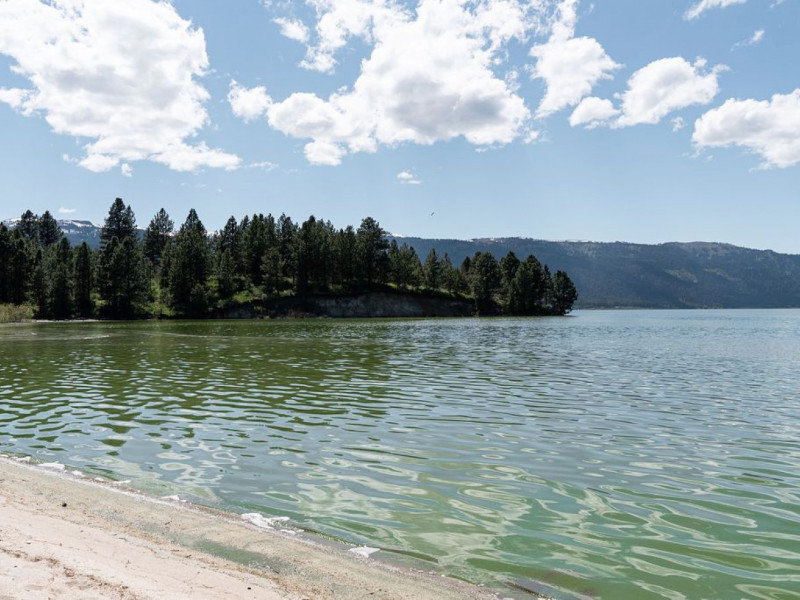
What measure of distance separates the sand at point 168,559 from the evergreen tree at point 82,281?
167627 millimetres

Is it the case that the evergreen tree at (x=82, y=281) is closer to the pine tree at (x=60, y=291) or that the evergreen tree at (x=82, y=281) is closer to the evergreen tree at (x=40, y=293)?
the pine tree at (x=60, y=291)

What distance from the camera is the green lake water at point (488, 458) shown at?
10258 millimetres

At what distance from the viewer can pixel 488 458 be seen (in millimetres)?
17094

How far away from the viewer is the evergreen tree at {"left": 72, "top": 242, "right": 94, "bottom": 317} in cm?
15888

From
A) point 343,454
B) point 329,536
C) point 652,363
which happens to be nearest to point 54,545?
point 329,536

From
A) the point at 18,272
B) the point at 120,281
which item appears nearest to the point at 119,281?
the point at 120,281

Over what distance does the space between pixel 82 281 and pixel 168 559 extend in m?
175

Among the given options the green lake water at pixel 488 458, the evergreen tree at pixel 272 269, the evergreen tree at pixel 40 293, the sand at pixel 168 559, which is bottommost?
the green lake water at pixel 488 458

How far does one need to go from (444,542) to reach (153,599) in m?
5.59

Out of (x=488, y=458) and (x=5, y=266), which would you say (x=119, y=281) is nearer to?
(x=5, y=266)

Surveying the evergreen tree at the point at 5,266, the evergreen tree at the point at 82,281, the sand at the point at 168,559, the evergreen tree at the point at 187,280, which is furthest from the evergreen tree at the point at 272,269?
the sand at the point at 168,559

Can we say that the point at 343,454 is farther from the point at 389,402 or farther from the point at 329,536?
the point at 389,402

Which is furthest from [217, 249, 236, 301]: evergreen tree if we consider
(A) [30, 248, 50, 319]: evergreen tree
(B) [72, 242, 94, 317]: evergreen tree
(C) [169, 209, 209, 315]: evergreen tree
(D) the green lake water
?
(D) the green lake water

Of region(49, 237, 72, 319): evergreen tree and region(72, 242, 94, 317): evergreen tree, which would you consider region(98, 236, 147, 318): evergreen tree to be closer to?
region(72, 242, 94, 317): evergreen tree
